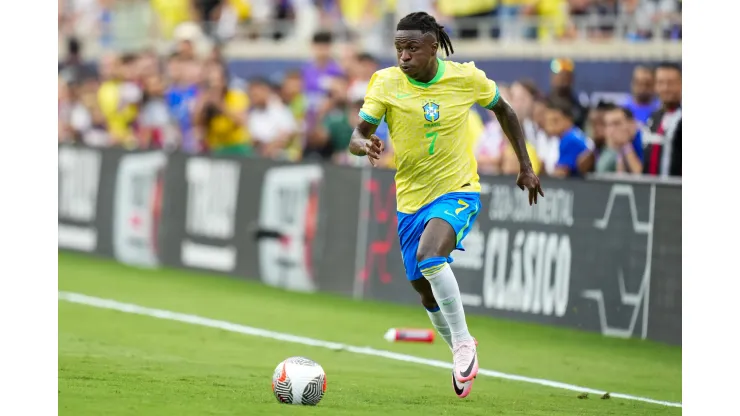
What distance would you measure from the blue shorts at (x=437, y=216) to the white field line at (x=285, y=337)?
176 centimetres

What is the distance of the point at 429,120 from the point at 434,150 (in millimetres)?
234

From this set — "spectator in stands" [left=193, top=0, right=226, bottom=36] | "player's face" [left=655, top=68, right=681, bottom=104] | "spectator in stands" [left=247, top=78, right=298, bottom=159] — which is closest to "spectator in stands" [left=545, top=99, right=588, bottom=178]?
"player's face" [left=655, top=68, right=681, bottom=104]

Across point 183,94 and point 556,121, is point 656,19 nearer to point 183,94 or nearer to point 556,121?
point 556,121

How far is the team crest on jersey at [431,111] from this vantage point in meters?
9.15

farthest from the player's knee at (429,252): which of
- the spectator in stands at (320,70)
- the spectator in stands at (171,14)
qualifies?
the spectator in stands at (171,14)

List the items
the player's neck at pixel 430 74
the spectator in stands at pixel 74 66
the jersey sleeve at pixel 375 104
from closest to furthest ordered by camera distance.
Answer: the jersey sleeve at pixel 375 104
the player's neck at pixel 430 74
the spectator in stands at pixel 74 66

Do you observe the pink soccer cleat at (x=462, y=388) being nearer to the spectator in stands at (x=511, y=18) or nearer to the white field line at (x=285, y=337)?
the white field line at (x=285, y=337)

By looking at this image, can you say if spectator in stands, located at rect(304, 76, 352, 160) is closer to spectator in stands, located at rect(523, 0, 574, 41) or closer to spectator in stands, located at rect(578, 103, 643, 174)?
spectator in stands, located at rect(523, 0, 574, 41)

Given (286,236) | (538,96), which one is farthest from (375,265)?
(538,96)

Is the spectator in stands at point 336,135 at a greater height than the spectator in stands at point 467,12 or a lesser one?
lesser

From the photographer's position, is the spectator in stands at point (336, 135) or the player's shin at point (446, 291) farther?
the spectator in stands at point (336, 135)
